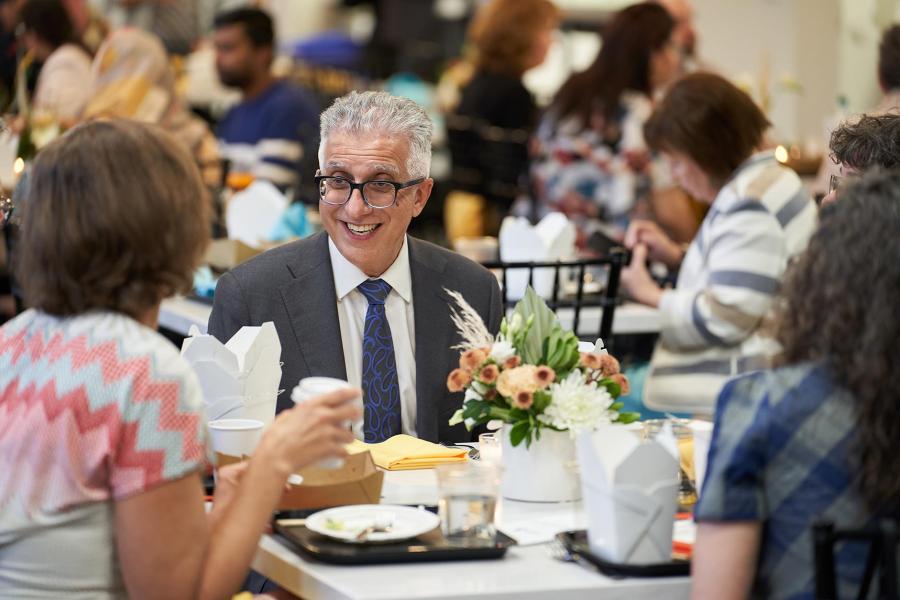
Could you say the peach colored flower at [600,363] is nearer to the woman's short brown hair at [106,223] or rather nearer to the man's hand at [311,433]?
the man's hand at [311,433]

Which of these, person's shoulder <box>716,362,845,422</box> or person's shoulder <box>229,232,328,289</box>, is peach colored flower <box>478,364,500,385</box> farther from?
person's shoulder <box>229,232,328,289</box>

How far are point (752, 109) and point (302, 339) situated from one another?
174cm

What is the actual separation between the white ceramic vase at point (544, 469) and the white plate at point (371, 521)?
0.21 m

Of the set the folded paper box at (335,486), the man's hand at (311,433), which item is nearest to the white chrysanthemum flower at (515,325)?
the folded paper box at (335,486)

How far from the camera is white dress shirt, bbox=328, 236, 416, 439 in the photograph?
2.82m

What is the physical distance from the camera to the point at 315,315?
2777 mm

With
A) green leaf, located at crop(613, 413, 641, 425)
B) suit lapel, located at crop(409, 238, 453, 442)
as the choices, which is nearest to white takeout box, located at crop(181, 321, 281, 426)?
suit lapel, located at crop(409, 238, 453, 442)

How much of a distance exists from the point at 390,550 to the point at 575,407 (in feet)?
1.49

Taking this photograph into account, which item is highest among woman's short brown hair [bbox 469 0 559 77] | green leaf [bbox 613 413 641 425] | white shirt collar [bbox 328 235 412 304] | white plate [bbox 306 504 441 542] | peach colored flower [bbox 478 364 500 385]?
woman's short brown hair [bbox 469 0 559 77]

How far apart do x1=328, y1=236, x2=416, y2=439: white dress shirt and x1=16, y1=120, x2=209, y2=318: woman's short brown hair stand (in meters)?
1.04

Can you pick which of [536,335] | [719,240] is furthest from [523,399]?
[719,240]

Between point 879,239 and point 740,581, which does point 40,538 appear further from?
point 879,239

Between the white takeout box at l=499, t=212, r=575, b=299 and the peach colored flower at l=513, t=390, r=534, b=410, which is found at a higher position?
the white takeout box at l=499, t=212, r=575, b=299

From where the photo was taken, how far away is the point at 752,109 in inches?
153
